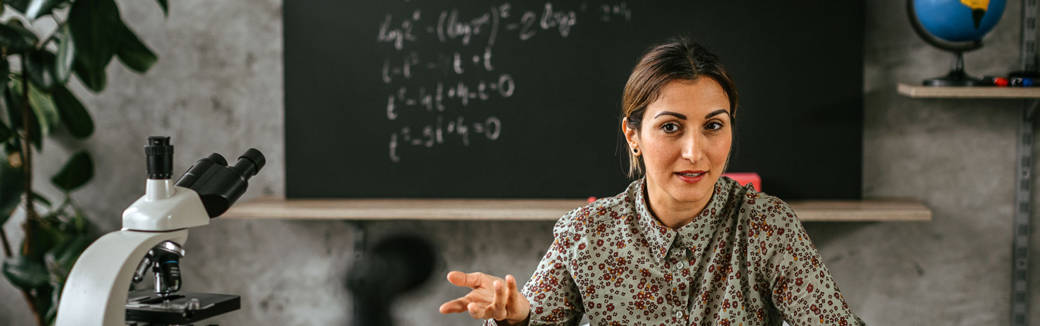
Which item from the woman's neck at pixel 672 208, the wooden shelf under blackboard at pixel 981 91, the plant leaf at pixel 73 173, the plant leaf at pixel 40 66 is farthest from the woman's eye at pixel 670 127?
the plant leaf at pixel 73 173

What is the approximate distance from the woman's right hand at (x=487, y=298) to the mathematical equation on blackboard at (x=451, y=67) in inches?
56.2

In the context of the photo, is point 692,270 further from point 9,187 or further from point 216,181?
point 9,187

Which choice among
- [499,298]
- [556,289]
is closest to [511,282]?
[499,298]

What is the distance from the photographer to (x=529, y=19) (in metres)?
2.67

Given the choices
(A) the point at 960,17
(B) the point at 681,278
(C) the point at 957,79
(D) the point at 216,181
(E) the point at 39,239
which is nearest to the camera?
(D) the point at 216,181

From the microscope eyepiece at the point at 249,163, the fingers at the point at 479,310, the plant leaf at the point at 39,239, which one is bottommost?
the plant leaf at the point at 39,239

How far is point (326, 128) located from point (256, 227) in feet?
1.53

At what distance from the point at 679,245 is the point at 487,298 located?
352 mm

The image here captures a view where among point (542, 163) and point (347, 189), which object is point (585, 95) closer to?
point (542, 163)

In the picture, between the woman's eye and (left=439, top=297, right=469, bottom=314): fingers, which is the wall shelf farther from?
(left=439, top=297, right=469, bottom=314): fingers

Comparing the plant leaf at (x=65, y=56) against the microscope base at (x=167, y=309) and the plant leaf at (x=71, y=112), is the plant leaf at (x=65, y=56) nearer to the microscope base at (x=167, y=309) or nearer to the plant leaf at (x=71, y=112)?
the plant leaf at (x=71, y=112)

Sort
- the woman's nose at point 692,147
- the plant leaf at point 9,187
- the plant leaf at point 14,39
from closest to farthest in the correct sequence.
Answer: the woman's nose at point 692,147, the plant leaf at point 14,39, the plant leaf at point 9,187

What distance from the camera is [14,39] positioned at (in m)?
2.46

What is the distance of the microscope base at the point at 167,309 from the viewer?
47.1 inches
